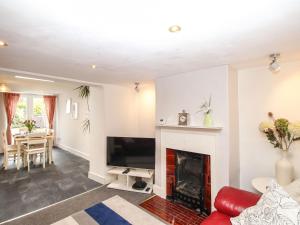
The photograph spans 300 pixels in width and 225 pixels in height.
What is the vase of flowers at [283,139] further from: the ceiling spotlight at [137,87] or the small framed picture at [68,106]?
the small framed picture at [68,106]

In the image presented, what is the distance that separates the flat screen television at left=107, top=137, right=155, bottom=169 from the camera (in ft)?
10.8

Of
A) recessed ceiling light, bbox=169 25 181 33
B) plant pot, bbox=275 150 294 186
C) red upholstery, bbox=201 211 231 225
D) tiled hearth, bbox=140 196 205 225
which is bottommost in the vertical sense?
tiled hearth, bbox=140 196 205 225

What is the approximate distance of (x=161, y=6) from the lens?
110 centimetres

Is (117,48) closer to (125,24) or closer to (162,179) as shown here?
(125,24)

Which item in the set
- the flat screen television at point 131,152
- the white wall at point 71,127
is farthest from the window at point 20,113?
the flat screen television at point 131,152

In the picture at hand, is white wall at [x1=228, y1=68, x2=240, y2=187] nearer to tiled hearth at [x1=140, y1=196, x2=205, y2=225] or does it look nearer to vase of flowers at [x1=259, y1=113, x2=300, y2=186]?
vase of flowers at [x1=259, y1=113, x2=300, y2=186]

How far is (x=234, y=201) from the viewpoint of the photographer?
174cm

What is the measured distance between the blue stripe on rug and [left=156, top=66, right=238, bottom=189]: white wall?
1008 millimetres

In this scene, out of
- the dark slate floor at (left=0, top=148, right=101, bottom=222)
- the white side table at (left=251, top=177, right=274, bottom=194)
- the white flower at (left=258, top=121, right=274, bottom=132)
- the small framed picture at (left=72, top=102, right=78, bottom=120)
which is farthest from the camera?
the small framed picture at (left=72, top=102, right=78, bottom=120)

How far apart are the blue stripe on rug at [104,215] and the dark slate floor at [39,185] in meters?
0.75

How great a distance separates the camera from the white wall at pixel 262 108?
7.55ft

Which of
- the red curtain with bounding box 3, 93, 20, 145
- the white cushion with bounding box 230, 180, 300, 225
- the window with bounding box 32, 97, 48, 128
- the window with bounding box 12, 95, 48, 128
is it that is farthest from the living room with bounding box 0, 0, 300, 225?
the window with bounding box 32, 97, 48, 128

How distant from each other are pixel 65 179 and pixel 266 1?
4.51m

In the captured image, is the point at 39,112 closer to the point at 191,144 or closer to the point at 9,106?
the point at 9,106
